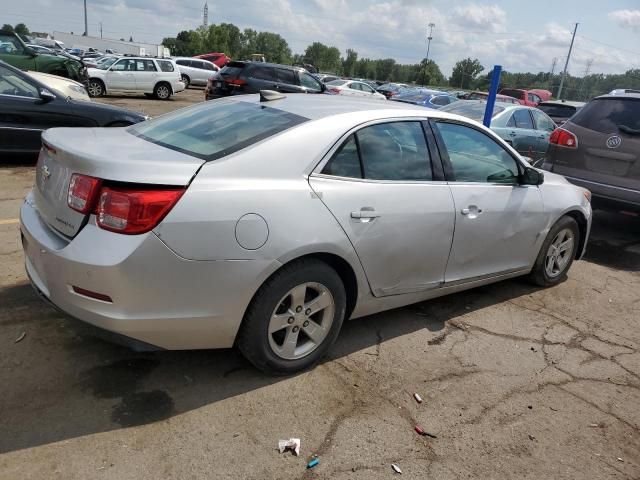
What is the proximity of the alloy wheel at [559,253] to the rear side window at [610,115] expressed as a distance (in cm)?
214

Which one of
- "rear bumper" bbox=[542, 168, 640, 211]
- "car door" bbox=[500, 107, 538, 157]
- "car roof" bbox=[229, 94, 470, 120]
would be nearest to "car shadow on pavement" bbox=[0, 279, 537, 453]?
"car roof" bbox=[229, 94, 470, 120]

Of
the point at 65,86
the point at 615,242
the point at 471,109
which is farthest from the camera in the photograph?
the point at 471,109

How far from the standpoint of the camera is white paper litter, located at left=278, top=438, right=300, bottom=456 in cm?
253

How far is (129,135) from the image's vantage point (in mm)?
3342

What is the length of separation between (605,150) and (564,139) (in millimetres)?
513

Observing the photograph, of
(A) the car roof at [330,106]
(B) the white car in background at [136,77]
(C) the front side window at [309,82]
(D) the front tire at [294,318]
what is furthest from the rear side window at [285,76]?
(D) the front tire at [294,318]

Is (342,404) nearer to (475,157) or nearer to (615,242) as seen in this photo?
(475,157)

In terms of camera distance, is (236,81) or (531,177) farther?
(236,81)

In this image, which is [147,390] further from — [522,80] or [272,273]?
[522,80]

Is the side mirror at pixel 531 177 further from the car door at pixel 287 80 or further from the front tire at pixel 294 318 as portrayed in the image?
the car door at pixel 287 80

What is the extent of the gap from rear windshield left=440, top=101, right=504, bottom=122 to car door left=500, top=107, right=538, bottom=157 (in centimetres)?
39

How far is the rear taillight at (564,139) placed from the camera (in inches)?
257

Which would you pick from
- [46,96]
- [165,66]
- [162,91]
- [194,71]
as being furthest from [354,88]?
[46,96]

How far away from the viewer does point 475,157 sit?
3967 millimetres
